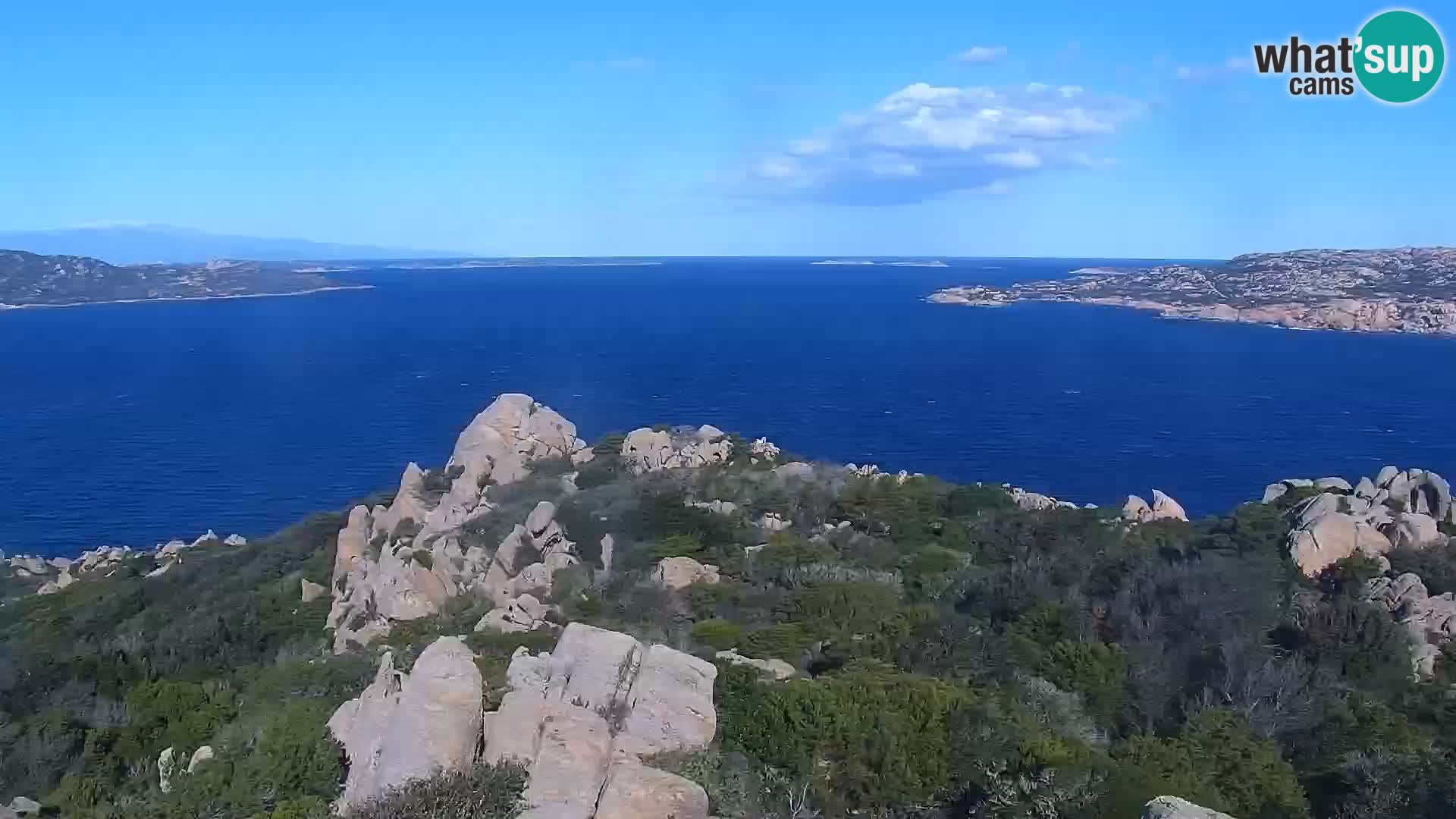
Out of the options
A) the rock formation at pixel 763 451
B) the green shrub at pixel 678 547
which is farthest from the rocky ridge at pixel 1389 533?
the rock formation at pixel 763 451

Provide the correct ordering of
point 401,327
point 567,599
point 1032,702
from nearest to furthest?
point 1032,702, point 567,599, point 401,327

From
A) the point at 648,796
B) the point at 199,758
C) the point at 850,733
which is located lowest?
the point at 199,758

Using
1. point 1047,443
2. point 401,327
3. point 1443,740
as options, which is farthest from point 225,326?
point 1443,740

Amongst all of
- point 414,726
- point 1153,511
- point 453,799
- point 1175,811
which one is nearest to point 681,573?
point 414,726

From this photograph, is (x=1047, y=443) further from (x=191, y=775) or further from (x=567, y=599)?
(x=191, y=775)

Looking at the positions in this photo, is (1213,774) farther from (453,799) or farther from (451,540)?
(451,540)

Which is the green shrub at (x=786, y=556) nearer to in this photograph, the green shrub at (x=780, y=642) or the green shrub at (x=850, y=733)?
the green shrub at (x=780, y=642)
